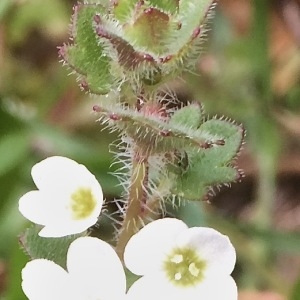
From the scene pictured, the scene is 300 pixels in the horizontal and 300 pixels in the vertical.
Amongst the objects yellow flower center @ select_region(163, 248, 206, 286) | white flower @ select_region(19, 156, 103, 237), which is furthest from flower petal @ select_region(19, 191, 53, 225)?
yellow flower center @ select_region(163, 248, 206, 286)

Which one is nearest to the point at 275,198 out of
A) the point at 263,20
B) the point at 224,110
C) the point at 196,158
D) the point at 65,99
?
the point at 224,110

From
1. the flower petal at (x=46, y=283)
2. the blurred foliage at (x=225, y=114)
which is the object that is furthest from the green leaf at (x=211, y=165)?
the blurred foliage at (x=225, y=114)

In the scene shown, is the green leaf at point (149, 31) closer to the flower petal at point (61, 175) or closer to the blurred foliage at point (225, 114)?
the flower petal at point (61, 175)

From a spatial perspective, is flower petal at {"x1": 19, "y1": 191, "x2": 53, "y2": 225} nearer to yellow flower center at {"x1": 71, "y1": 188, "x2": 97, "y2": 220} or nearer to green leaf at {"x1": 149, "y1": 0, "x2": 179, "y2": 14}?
yellow flower center at {"x1": 71, "y1": 188, "x2": 97, "y2": 220}

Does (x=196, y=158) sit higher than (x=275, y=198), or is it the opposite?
(x=196, y=158)

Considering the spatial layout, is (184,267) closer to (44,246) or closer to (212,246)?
(212,246)

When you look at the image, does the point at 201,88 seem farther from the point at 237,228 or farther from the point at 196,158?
the point at 196,158
